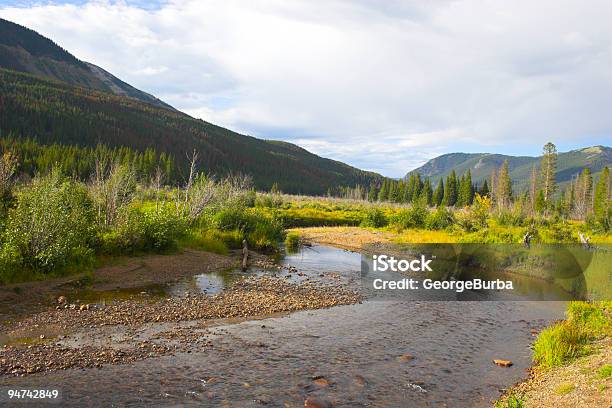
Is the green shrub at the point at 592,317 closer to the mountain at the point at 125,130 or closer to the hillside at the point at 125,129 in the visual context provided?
the hillside at the point at 125,129

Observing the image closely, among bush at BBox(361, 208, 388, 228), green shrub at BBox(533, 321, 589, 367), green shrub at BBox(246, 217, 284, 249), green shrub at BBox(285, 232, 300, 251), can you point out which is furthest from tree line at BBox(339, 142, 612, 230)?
green shrub at BBox(533, 321, 589, 367)

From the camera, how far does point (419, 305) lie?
18.0 m

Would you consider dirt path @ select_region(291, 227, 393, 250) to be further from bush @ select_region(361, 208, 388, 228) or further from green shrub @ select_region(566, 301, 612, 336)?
green shrub @ select_region(566, 301, 612, 336)

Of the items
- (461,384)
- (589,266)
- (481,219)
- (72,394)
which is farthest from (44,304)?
(481,219)

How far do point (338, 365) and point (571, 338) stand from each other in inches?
252

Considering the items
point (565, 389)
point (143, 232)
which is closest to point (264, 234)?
point (143, 232)

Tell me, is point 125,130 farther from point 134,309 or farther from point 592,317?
point 592,317

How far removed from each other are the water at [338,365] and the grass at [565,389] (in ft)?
4.56

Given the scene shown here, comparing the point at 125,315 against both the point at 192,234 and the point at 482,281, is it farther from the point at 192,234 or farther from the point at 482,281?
the point at 482,281

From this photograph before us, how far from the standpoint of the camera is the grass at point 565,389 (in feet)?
28.9

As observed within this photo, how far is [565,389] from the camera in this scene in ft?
29.1

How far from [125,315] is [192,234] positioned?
1501cm

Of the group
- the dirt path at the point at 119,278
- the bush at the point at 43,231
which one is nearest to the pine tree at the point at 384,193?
the dirt path at the point at 119,278

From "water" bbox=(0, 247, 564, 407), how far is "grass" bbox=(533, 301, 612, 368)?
1.88ft
